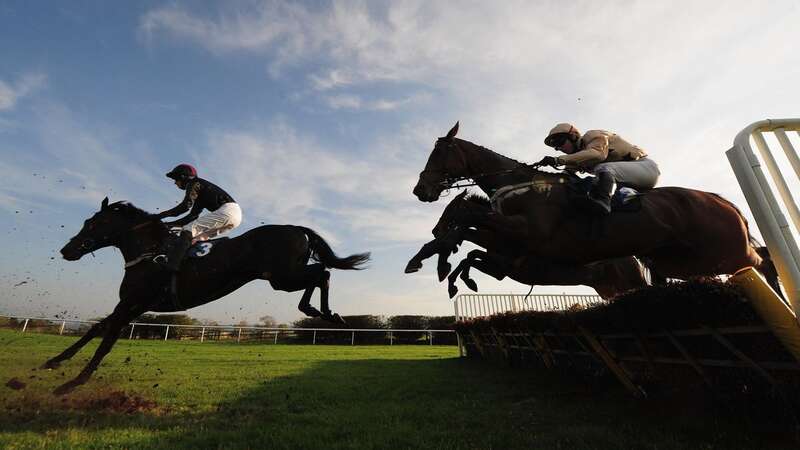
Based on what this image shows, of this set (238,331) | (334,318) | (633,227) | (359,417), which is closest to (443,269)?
(334,318)

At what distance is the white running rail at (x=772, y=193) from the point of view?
1.94 metres

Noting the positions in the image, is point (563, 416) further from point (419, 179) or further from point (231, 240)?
point (231, 240)

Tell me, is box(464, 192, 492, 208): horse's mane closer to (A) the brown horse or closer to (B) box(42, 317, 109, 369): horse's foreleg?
(A) the brown horse

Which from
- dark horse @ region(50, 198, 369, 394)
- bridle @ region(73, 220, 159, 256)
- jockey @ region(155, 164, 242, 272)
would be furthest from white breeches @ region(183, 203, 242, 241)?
bridle @ region(73, 220, 159, 256)

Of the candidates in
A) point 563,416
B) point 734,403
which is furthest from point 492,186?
point 734,403

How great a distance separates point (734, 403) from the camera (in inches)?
131

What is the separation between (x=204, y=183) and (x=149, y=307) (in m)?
1.74

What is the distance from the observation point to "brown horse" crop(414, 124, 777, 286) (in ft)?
14.6

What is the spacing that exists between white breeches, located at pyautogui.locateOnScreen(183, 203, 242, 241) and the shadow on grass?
1995 millimetres

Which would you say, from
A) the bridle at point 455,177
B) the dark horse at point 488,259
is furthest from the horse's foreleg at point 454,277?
the bridle at point 455,177

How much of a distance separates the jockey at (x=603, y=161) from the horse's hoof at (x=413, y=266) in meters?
1.94

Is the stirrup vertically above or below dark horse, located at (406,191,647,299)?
above

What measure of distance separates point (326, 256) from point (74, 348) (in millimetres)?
3101

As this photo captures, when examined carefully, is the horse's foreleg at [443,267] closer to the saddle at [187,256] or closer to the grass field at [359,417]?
the grass field at [359,417]
